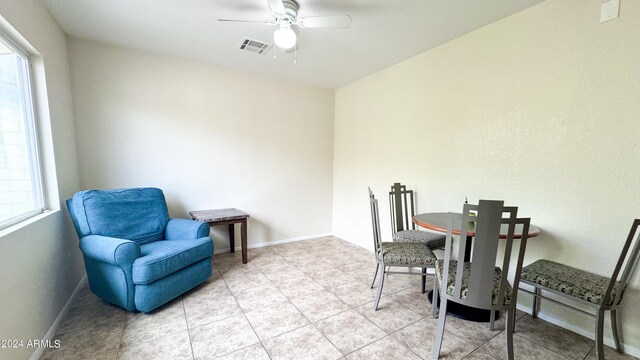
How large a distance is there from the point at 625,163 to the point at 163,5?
3628mm

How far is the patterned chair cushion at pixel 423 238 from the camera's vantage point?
2552 mm

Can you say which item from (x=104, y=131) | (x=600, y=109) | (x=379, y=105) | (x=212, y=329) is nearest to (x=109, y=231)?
(x=104, y=131)

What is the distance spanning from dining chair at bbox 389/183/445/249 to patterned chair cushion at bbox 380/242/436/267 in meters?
0.28

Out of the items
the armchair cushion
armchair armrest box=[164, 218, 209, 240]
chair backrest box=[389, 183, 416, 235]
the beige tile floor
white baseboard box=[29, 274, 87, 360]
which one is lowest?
the beige tile floor

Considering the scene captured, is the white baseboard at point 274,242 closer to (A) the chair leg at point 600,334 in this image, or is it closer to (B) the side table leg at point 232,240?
(B) the side table leg at point 232,240

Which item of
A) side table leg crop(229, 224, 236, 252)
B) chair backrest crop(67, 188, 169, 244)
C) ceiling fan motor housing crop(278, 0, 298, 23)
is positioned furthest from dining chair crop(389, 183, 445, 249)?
chair backrest crop(67, 188, 169, 244)

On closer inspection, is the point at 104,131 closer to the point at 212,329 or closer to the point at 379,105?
the point at 212,329

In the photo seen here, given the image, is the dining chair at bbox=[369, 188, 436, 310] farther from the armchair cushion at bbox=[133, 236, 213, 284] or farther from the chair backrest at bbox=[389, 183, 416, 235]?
the armchair cushion at bbox=[133, 236, 213, 284]

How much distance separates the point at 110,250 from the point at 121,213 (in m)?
0.63

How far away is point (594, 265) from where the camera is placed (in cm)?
186

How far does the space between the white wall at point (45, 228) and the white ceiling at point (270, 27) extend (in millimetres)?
423

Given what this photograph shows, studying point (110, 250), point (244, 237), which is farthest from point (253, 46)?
point (110, 250)

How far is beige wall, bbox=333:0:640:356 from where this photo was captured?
1.73 metres

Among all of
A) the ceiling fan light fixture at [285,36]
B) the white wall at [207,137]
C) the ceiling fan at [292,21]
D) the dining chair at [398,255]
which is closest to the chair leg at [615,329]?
the dining chair at [398,255]
